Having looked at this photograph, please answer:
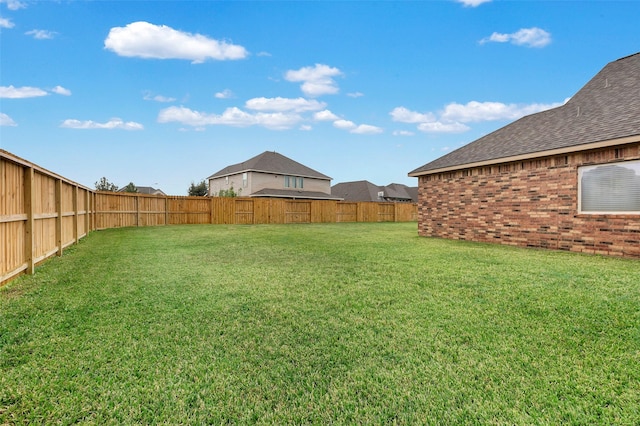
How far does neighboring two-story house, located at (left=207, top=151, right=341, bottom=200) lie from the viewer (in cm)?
2988

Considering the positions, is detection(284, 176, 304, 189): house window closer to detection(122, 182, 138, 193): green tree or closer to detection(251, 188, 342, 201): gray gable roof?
detection(251, 188, 342, 201): gray gable roof

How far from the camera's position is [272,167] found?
102ft

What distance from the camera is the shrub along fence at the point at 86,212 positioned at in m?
4.89

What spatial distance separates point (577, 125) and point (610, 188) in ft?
8.50

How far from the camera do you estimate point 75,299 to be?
402 cm

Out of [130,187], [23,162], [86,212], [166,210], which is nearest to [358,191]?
[166,210]

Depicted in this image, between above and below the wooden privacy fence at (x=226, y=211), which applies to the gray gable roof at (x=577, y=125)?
above

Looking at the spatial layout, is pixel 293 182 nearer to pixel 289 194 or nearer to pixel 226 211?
pixel 289 194

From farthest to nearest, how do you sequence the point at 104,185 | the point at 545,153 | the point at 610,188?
the point at 104,185 → the point at 545,153 → the point at 610,188

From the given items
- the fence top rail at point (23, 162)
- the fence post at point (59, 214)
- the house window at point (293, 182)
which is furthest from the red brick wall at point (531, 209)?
the house window at point (293, 182)

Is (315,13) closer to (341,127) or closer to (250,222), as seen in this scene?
(250,222)

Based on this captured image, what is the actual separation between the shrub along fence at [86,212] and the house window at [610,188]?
12.0 metres

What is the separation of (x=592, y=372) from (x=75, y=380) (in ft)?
12.2

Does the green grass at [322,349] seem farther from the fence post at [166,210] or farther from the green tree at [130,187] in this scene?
the green tree at [130,187]
